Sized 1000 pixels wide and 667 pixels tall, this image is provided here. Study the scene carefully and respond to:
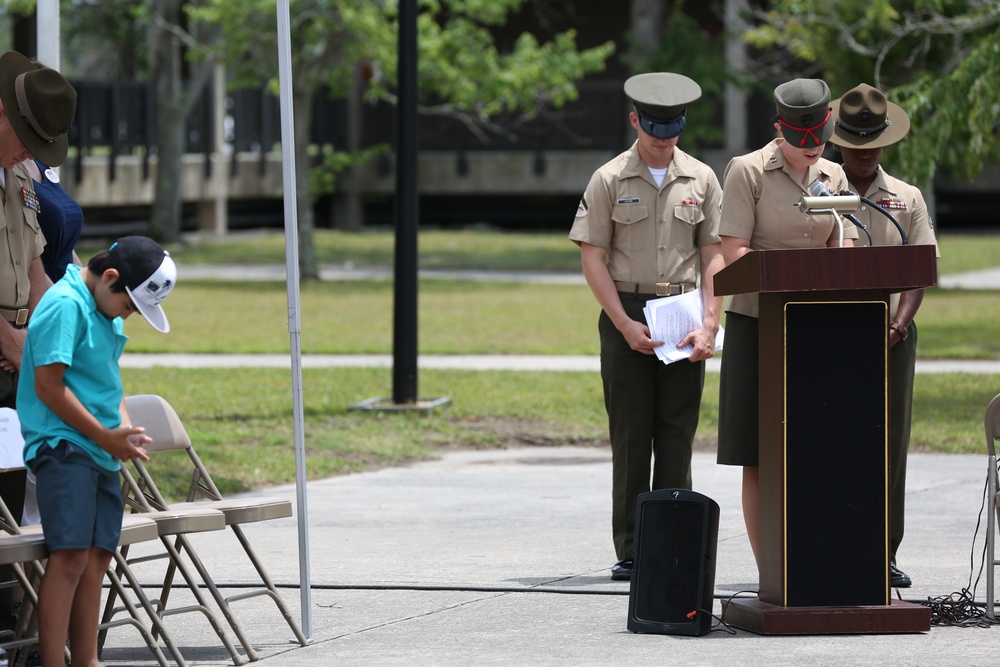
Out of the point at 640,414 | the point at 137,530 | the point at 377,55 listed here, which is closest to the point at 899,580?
the point at 640,414

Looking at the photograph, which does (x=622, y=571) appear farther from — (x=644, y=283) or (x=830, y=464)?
(x=830, y=464)

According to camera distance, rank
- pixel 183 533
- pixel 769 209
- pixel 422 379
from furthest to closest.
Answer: pixel 422 379, pixel 769 209, pixel 183 533

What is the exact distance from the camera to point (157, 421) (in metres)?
6.59

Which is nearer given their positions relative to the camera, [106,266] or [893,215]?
[106,266]

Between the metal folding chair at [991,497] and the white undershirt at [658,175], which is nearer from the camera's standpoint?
the metal folding chair at [991,497]

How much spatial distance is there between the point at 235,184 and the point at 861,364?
3228cm

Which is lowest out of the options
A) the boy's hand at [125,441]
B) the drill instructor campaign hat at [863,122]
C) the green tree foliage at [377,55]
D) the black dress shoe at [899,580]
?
the black dress shoe at [899,580]

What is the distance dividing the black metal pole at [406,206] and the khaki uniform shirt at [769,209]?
652cm

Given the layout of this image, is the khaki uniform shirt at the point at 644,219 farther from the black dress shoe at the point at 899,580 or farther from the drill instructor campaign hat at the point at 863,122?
the black dress shoe at the point at 899,580

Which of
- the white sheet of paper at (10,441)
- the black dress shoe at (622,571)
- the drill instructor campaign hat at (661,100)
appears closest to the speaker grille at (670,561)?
the black dress shoe at (622,571)

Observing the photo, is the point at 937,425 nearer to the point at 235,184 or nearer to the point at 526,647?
the point at 526,647

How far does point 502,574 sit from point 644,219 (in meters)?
1.76

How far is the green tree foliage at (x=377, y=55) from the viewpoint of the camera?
24.8 metres

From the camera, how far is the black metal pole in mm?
13406
